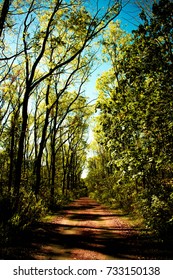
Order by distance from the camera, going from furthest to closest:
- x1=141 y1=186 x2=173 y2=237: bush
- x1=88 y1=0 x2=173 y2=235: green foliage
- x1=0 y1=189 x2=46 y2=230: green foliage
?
1. x1=0 y1=189 x2=46 y2=230: green foliage
2. x1=141 y1=186 x2=173 y2=237: bush
3. x1=88 y1=0 x2=173 y2=235: green foliage

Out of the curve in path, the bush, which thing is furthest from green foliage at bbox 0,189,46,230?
the bush

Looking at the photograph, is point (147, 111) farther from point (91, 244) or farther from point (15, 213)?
point (15, 213)

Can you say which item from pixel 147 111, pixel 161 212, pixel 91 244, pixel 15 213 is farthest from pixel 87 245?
pixel 147 111

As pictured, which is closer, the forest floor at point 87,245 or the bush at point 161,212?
the forest floor at point 87,245

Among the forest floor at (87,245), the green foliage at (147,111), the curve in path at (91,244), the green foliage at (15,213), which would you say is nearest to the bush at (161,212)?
the green foliage at (147,111)

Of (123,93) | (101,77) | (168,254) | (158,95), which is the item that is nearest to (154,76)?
(158,95)

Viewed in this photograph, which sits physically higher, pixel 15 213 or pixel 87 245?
pixel 15 213

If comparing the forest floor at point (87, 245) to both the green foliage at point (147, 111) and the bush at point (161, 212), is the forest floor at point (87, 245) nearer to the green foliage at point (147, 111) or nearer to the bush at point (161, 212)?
the bush at point (161, 212)

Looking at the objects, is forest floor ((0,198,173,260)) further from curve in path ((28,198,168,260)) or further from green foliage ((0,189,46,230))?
green foliage ((0,189,46,230))

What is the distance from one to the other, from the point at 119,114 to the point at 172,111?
191cm

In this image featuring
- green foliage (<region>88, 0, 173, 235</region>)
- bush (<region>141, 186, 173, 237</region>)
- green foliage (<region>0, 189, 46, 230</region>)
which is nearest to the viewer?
green foliage (<region>88, 0, 173, 235</region>)

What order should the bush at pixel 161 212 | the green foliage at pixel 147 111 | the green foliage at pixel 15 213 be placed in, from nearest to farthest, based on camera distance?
the green foliage at pixel 147 111, the bush at pixel 161 212, the green foliage at pixel 15 213

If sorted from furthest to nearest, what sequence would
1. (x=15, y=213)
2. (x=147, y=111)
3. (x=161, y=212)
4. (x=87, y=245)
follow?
(x=15, y=213) < (x=161, y=212) < (x=87, y=245) < (x=147, y=111)

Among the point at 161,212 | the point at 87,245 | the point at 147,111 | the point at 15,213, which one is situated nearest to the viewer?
the point at 147,111
